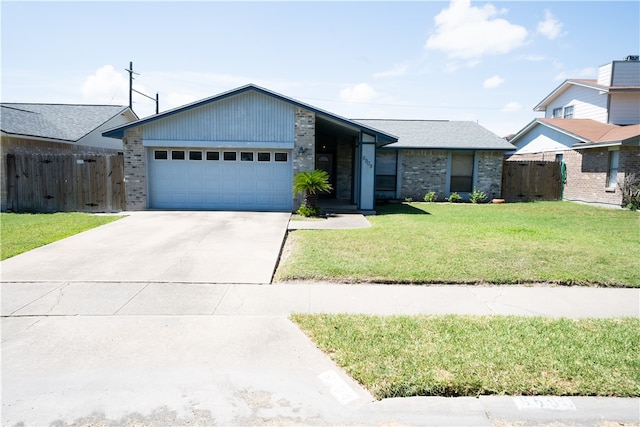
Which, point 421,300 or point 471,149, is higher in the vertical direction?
point 471,149

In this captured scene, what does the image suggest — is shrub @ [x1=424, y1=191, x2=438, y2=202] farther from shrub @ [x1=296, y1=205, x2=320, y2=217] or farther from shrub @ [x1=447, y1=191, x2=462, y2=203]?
shrub @ [x1=296, y1=205, x2=320, y2=217]

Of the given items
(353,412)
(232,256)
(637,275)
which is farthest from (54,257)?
(637,275)

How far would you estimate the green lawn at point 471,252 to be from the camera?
22.8 feet

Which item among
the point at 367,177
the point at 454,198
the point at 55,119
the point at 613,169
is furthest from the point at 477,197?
the point at 55,119

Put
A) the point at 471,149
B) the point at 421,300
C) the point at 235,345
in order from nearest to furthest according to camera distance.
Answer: the point at 235,345
the point at 421,300
the point at 471,149

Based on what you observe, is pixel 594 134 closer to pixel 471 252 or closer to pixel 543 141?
pixel 543 141

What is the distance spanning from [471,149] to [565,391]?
1903 centimetres

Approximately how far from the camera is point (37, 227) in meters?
11.9

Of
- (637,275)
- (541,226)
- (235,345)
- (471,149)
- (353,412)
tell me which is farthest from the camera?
(471,149)

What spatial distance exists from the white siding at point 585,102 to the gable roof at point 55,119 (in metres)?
27.2

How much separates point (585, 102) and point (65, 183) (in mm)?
27145

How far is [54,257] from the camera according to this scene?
818cm

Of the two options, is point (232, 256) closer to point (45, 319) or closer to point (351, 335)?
point (45, 319)

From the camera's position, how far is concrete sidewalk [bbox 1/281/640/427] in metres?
3.25
